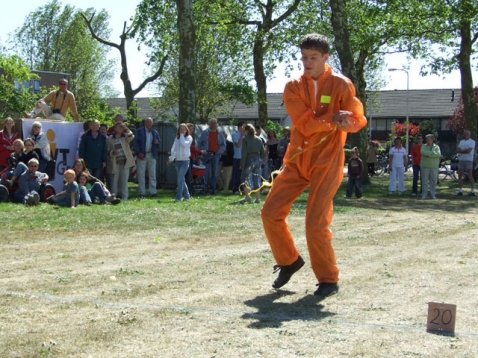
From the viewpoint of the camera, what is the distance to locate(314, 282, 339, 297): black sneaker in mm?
6918

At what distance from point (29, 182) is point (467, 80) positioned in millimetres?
24465

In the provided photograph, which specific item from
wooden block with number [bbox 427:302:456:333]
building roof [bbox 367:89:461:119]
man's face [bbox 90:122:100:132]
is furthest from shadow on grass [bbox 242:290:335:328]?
building roof [bbox 367:89:461:119]

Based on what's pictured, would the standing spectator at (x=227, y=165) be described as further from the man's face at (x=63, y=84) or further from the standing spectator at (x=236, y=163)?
the man's face at (x=63, y=84)

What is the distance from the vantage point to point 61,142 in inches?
710

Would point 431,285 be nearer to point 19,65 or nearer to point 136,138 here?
point 136,138

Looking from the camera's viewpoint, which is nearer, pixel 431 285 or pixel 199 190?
pixel 431 285

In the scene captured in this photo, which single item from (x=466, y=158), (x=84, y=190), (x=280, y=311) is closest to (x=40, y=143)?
(x=84, y=190)

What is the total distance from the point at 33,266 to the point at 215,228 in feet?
14.9

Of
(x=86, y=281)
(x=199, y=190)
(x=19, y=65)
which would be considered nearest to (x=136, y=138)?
(x=199, y=190)

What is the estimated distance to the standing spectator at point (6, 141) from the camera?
16.5 m

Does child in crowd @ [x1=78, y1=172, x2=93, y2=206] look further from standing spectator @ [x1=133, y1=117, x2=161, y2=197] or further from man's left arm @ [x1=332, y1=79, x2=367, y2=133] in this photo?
man's left arm @ [x1=332, y1=79, x2=367, y2=133]

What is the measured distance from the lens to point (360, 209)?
17312 millimetres

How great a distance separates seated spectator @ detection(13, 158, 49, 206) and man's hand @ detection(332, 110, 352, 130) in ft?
32.4

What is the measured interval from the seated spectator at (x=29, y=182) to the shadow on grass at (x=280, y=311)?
9579 millimetres
